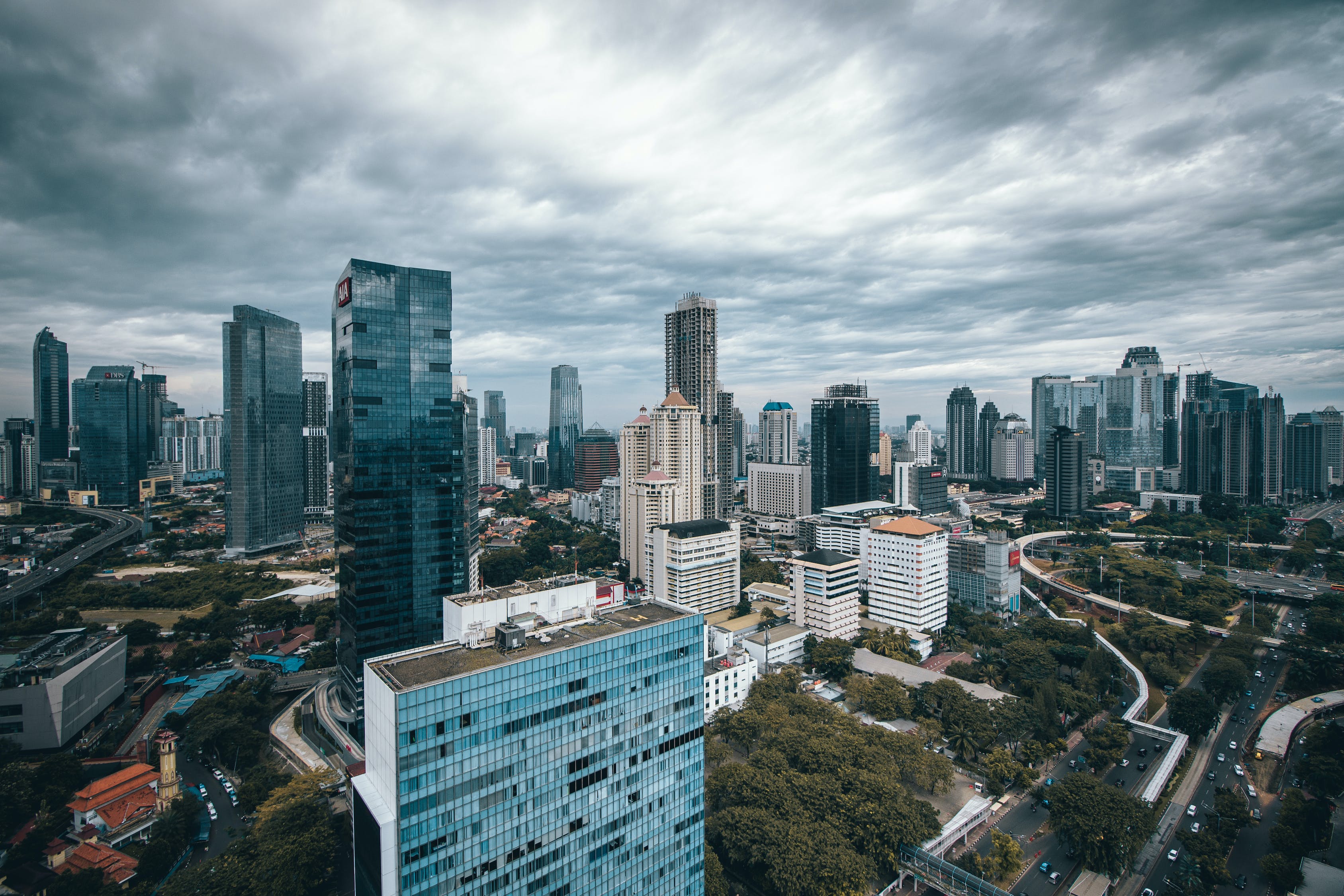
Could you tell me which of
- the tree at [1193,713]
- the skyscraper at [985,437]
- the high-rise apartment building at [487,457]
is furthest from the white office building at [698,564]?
the skyscraper at [985,437]

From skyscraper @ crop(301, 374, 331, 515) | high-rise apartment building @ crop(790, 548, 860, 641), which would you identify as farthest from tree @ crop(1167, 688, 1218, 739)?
skyscraper @ crop(301, 374, 331, 515)

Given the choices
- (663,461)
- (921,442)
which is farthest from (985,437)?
(663,461)

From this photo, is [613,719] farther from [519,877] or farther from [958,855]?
[958,855]

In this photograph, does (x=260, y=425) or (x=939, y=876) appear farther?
(x=260, y=425)

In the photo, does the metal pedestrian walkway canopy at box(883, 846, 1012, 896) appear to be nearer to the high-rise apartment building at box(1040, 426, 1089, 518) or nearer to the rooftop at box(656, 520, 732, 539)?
the rooftop at box(656, 520, 732, 539)

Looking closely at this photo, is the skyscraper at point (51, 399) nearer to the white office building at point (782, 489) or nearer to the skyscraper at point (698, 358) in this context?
the skyscraper at point (698, 358)

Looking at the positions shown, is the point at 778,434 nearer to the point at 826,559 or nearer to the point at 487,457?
the point at 487,457
